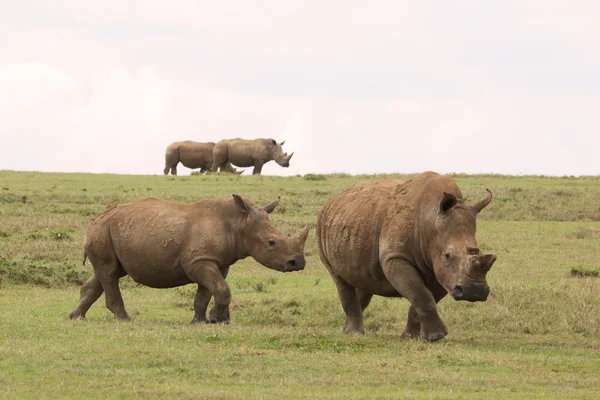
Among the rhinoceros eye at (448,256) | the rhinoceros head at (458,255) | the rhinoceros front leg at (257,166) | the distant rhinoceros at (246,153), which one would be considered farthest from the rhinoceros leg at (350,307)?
the rhinoceros front leg at (257,166)

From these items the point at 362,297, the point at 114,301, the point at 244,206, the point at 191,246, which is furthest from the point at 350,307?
the point at 114,301

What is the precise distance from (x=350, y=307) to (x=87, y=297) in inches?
137

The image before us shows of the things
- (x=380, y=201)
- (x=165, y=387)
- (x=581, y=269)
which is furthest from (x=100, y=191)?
(x=165, y=387)

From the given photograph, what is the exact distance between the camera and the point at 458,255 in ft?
39.5

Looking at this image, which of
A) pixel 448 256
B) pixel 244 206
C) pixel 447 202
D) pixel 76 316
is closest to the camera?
pixel 448 256

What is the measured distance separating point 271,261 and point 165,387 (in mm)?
5382

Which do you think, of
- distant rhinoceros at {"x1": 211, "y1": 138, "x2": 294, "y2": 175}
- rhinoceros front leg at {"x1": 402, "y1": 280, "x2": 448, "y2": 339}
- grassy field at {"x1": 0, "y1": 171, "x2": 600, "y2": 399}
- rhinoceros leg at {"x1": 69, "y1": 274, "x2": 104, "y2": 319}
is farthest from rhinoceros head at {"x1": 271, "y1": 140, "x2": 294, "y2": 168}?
rhinoceros front leg at {"x1": 402, "y1": 280, "x2": 448, "y2": 339}

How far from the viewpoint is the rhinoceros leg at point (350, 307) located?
554 inches

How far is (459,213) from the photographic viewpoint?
40.6ft

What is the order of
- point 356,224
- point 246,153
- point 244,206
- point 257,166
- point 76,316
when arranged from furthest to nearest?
point 257,166 → point 246,153 → point 76,316 → point 244,206 → point 356,224

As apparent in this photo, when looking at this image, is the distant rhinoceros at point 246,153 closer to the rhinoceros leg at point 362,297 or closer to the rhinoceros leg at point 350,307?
the rhinoceros leg at point 362,297

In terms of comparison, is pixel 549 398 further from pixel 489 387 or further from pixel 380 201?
pixel 380 201

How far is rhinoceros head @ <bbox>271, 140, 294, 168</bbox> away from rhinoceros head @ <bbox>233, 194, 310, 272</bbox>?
124 ft

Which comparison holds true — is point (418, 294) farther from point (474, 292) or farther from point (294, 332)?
point (294, 332)
